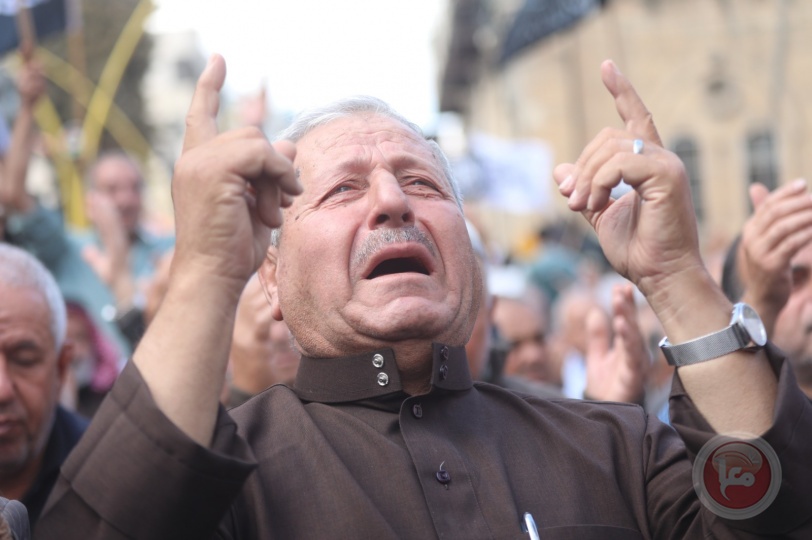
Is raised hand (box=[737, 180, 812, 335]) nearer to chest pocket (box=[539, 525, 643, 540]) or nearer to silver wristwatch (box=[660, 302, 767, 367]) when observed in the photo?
silver wristwatch (box=[660, 302, 767, 367])

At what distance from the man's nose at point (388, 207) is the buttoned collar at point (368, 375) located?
0.35 m

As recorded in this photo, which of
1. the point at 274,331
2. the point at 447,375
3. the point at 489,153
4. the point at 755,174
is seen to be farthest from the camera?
the point at 755,174

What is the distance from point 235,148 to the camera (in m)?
2.68

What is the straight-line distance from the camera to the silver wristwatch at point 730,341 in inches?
116

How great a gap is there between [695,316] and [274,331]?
226cm

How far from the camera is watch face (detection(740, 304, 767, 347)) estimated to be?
294 cm

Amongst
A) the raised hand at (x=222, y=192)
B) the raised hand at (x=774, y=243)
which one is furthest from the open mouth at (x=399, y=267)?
the raised hand at (x=774, y=243)

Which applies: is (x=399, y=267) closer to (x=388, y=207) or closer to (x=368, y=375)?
(x=388, y=207)

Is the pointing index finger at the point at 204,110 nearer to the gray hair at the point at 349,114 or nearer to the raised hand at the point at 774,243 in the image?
the gray hair at the point at 349,114

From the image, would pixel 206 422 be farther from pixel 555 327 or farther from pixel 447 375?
pixel 555 327

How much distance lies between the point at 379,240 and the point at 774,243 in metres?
1.47

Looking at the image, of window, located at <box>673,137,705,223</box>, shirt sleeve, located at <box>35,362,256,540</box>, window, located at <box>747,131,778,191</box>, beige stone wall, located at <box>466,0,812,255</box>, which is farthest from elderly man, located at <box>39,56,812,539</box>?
window, located at <box>673,137,705,223</box>

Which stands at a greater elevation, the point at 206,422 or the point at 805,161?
the point at 206,422

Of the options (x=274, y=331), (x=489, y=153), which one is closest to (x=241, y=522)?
(x=274, y=331)
